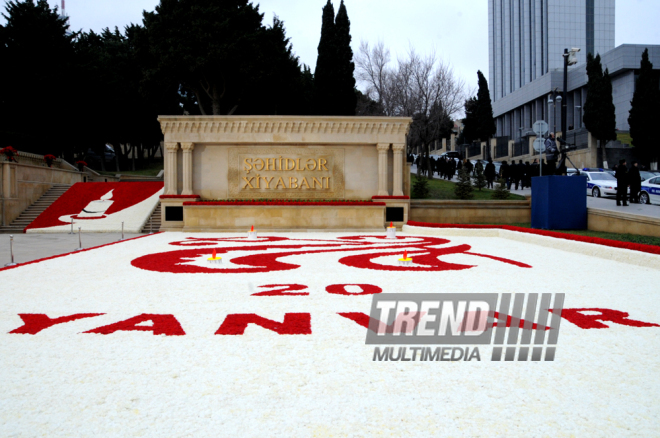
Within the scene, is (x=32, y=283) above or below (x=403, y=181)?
below

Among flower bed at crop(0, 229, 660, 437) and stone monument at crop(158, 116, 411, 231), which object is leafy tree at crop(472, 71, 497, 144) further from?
flower bed at crop(0, 229, 660, 437)

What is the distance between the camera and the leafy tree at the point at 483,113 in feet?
215

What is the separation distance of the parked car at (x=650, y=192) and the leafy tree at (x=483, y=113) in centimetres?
4415

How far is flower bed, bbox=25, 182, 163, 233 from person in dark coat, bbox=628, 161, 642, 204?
2089cm

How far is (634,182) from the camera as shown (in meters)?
21.6

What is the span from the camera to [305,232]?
65.1 feet

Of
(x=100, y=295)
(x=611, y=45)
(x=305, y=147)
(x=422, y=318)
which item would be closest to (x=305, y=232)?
(x=305, y=147)

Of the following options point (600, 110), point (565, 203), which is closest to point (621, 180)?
point (565, 203)

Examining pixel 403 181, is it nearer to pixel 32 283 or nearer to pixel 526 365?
pixel 32 283

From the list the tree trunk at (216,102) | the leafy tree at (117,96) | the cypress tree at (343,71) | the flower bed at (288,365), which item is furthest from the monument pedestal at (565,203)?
the leafy tree at (117,96)

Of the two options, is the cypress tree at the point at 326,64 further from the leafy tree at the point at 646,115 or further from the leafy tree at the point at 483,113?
the leafy tree at the point at 483,113

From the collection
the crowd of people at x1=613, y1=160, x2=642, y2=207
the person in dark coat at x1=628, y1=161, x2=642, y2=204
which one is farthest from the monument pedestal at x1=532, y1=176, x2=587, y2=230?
the person in dark coat at x1=628, y1=161, x2=642, y2=204

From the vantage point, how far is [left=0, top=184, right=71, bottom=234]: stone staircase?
2192 centimetres

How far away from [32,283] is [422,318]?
6.32 meters
